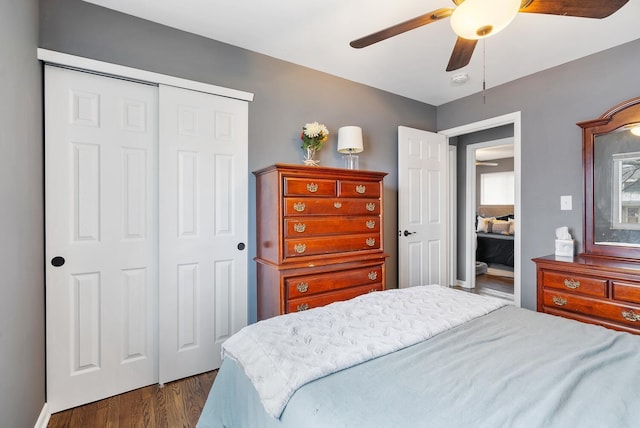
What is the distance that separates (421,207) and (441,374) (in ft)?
9.35

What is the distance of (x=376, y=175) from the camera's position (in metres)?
2.74

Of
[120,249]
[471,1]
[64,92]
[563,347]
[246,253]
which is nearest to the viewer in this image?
[563,347]

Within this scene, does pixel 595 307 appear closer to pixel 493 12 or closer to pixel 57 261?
pixel 493 12

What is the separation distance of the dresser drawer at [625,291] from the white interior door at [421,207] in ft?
5.65

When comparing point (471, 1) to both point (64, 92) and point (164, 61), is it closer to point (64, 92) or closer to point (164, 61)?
point (164, 61)

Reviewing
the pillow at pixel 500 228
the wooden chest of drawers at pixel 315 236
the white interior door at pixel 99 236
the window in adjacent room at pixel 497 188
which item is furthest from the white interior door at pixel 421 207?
the window in adjacent room at pixel 497 188

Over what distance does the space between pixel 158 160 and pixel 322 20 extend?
4.95ft

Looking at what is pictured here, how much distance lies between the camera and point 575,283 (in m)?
2.33

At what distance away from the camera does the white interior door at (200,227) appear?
2.30 metres

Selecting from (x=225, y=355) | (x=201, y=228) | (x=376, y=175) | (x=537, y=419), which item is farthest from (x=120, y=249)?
(x=537, y=419)

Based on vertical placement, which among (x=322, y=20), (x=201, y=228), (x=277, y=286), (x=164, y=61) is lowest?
(x=277, y=286)

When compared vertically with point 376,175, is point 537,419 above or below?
below

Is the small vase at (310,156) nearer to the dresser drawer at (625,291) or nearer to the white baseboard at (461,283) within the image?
the dresser drawer at (625,291)

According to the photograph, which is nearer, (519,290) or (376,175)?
(376,175)
